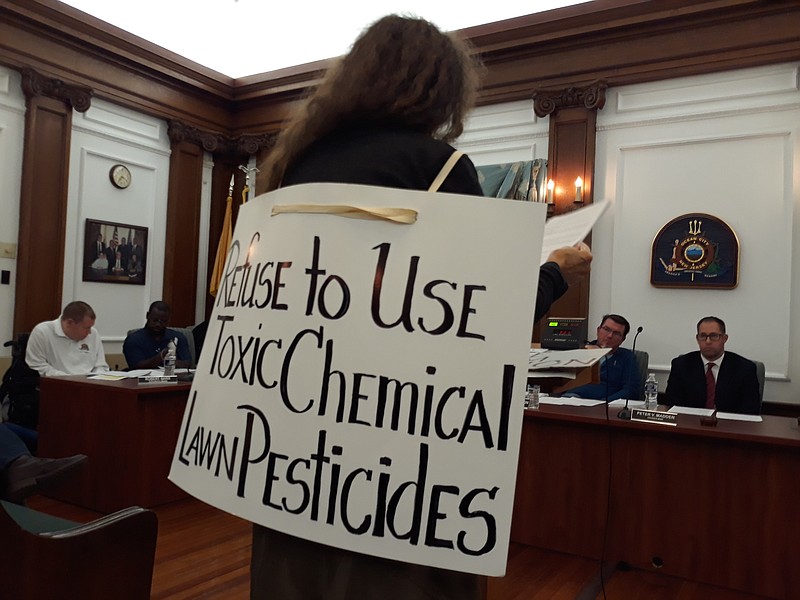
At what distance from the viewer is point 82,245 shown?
6.27 metres

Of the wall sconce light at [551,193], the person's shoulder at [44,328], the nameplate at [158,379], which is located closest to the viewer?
the nameplate at [158,379]

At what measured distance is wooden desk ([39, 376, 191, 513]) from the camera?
3.56m

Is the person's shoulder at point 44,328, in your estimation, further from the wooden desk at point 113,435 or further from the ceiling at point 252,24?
the ceiling at point 252,24

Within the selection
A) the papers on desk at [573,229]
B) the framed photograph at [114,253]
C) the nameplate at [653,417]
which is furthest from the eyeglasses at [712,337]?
the framed photograph at [114,253]

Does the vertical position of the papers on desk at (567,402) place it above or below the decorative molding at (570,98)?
below

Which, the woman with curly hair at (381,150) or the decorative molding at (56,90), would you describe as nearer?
the woman with curly hair at (381,150)

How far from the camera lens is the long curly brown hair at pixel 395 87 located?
100 centimetres

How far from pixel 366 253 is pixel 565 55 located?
5.41 meters

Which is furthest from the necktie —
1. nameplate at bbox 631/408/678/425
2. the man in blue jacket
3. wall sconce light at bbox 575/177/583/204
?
wall sconce light at bbox 575/177/583/204

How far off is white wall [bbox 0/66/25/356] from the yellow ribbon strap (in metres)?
5.78

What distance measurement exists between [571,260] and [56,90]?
620 cm

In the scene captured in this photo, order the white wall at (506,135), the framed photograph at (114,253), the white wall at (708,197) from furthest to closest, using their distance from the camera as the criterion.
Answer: the framed photograph at (114,253), the white wall at (506,135), the white wall at (708,197)

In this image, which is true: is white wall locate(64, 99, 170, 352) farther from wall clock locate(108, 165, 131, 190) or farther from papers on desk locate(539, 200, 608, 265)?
papers on desk locate(539, 200, 608, 265)

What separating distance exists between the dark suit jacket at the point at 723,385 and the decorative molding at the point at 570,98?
7.76ft
